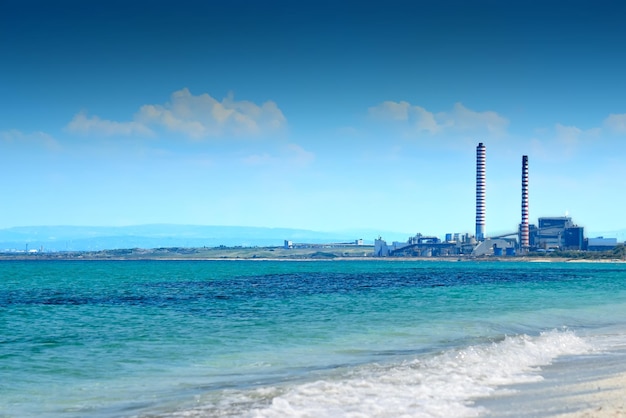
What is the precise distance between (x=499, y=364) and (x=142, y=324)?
17361mm

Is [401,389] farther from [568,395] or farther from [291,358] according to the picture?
[291,358]

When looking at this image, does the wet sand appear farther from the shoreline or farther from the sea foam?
the sea foam

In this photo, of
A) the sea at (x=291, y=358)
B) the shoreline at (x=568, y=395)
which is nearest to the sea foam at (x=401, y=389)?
the sea at (x=291, y=358)

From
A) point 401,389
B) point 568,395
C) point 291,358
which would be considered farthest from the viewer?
point 291,358

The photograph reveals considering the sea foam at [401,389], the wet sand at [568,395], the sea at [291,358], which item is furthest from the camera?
the sea at [291,358]

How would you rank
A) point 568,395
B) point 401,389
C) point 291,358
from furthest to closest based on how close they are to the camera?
point 291,358
point 401,389
point 568,395

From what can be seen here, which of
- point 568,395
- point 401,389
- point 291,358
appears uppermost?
point 568,395

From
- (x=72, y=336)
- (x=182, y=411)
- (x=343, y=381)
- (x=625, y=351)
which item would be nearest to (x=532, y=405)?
(x=343, y=381)

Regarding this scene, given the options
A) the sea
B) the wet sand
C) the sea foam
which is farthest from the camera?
the sea

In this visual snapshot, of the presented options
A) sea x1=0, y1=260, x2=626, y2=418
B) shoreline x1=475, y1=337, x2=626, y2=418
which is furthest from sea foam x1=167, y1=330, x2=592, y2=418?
shoreline x1=475, y1=337, x2=626, y2=418

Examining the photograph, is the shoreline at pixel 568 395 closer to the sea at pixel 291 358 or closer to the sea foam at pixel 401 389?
the sea at pixel 291 358

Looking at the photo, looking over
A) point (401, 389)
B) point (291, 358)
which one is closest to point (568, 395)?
point (401, 389)

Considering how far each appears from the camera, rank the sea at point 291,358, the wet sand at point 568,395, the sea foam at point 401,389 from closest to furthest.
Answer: the wet sand at point 568,395
the sea foam at point 401,389
the sea at point 291,358

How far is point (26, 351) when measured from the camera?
79.4 feet
